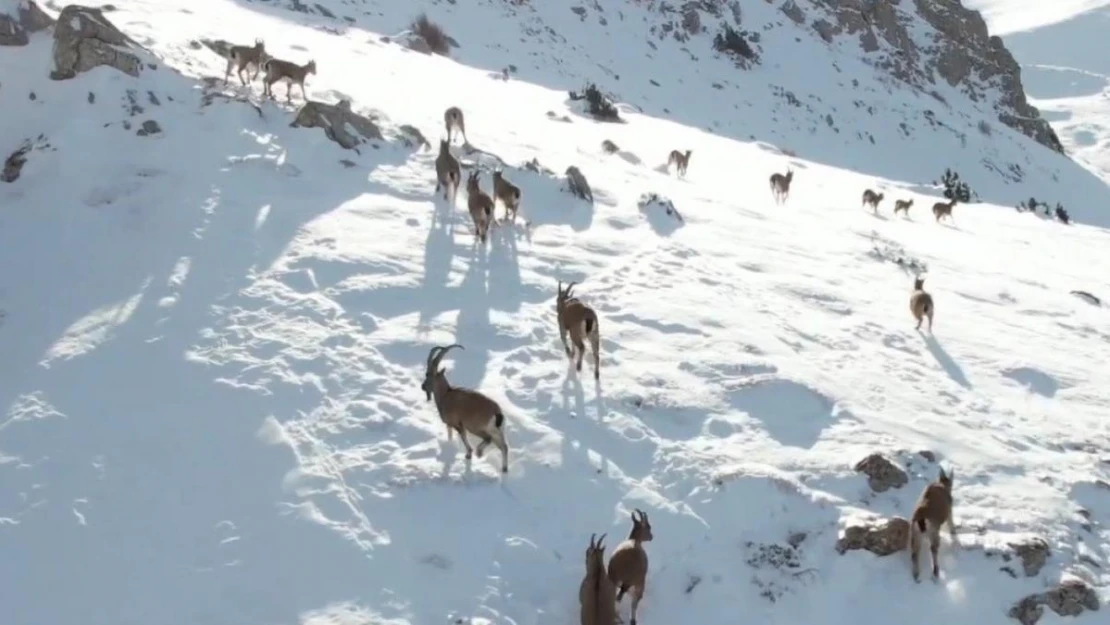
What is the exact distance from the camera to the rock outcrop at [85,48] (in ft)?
53.2

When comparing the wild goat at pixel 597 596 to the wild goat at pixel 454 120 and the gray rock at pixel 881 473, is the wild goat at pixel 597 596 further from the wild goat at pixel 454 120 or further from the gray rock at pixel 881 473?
the wild goat at pixel 454 120

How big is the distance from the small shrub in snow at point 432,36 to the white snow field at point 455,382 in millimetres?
12468

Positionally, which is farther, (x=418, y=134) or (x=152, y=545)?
(x=418, y=134)

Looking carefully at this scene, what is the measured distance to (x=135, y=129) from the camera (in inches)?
602

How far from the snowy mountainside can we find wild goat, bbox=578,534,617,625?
2342cm

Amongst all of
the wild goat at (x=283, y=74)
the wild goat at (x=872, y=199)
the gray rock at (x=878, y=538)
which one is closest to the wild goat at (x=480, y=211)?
the wild goat at (x=283, y=74)

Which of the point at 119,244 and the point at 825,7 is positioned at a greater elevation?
the point at 825,7

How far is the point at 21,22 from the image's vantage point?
680 inches

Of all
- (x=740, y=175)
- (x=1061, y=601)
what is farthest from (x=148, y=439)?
(x=740, y=175)

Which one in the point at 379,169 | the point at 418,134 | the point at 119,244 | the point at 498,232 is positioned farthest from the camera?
the point at 418,134

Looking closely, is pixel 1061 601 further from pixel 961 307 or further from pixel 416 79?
pixel 416 79

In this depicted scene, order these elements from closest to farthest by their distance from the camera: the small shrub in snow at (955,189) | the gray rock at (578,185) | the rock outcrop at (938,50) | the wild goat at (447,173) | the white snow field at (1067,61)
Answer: the wild goat at (447,173), the gray rock at (578,185), the small shrub in snow at (955,189), the rock outcrop at (938,50), the white snow field at (1067,61)

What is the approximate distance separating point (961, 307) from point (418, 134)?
9603 mm

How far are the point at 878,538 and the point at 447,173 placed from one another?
9264 mm
